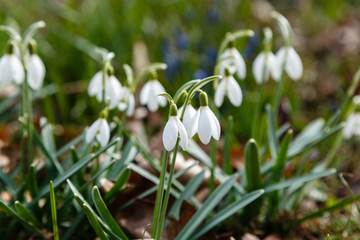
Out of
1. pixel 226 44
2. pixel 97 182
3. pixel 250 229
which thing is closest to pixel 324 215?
pixel 250 229

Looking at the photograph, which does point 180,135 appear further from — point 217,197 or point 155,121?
point 155,121

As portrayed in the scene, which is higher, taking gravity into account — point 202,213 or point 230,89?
point 230,89

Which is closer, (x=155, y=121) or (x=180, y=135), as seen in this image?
(x=180, y=135)

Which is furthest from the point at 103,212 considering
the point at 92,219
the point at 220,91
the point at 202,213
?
the point at 220,91

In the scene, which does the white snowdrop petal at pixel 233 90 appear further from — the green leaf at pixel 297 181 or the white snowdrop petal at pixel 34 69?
the white snowdrop petal at pixel 34 69

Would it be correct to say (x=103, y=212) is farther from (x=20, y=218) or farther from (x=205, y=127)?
(x=205, y=127)

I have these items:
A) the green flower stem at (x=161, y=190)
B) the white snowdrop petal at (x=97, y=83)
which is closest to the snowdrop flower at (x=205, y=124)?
the green flower stem at (x=161, y=190)
